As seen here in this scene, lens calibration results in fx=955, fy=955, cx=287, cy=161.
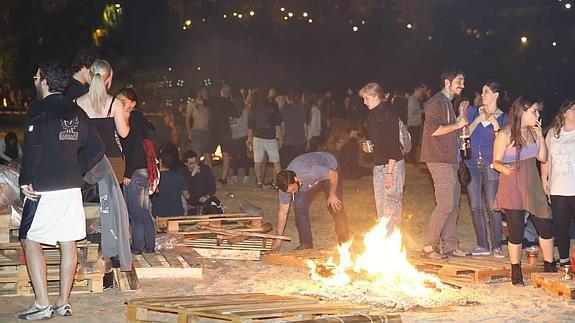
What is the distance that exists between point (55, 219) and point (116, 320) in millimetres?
948

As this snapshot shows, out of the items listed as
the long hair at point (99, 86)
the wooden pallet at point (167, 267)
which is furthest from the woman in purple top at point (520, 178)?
the long hair at point (99, 86)

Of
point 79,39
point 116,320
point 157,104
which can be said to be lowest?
point 116,320

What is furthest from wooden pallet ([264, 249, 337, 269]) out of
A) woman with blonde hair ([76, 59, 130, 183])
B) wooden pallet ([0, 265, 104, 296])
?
wooden pallet ([0, 265, 104, 296])

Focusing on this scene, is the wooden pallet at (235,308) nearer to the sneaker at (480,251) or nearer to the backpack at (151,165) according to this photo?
the backpack at (151,165)

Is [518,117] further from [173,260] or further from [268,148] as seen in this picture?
[268,148]

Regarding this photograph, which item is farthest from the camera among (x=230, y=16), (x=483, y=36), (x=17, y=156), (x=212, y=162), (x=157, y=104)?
(x=230, y=16)

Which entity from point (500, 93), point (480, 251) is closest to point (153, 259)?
point (480, 251)

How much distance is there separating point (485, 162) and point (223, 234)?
314cm

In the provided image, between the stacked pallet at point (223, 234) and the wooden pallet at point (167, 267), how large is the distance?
31.7 inches

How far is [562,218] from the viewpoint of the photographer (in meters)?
9.59

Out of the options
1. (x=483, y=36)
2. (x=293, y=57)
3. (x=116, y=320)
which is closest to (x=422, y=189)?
(x=116, y=320)

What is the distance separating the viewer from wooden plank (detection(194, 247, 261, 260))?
415 inches

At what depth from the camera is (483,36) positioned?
52281 mm

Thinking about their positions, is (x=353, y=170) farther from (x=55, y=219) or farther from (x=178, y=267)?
(x=55, y=219)
